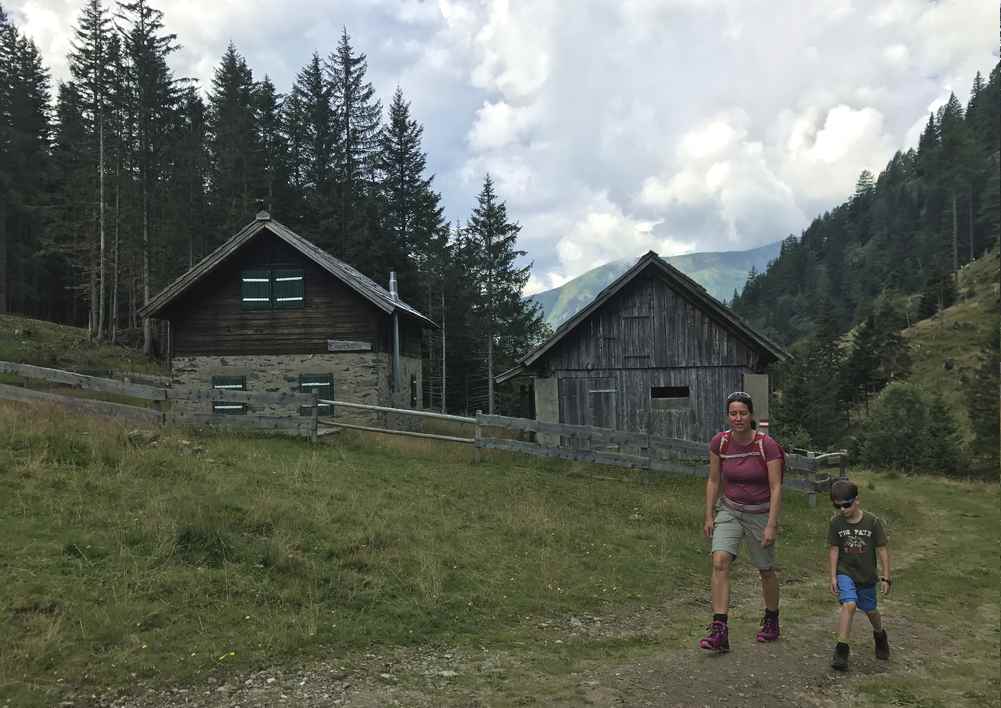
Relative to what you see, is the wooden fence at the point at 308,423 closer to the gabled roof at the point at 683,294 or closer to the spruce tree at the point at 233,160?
the gabled roof at the point at 683,294

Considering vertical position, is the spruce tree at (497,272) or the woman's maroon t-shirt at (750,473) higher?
the spruce tree at (497,272)

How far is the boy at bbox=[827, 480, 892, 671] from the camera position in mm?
5344

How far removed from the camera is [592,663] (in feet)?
17.6

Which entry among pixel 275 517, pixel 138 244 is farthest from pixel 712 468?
pixel 138 244

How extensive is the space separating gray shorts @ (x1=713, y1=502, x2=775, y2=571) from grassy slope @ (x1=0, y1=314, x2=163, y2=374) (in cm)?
2865

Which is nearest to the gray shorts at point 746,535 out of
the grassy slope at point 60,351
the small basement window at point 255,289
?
the small basement window at point 255,289

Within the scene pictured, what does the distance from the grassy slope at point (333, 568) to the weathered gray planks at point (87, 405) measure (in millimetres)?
1226

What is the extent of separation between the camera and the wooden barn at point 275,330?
21250 millimetres

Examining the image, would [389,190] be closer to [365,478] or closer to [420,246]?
[420,246]

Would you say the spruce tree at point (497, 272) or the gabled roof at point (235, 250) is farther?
the spruce tree at point (497, 272)

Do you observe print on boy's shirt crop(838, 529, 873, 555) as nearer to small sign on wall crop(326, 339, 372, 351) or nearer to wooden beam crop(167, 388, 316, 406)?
wooden beam crop(167, 388, 316, 406)

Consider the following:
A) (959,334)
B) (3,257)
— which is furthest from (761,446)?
(959,334)

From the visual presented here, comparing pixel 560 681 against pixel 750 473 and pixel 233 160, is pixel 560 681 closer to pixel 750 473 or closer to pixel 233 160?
pixel 750 473

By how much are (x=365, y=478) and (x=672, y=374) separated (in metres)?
10.6
